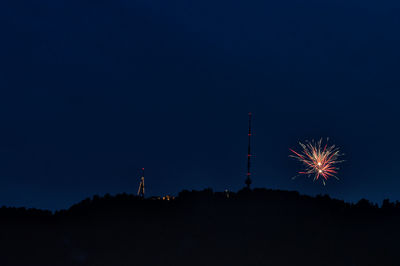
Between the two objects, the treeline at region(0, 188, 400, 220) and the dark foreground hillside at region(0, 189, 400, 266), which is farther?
the treeline at region(0, 188, 400, 220)

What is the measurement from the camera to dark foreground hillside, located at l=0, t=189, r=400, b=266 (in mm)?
21125

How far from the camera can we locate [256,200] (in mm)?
26531

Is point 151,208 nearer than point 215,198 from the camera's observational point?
Yes

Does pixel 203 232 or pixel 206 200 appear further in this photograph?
pixel 206 200

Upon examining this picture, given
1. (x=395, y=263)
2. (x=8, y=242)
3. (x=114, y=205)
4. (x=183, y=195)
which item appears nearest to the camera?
(x=8, y=242)

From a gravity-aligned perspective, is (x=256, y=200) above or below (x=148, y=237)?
above

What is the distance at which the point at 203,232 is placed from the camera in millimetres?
23062

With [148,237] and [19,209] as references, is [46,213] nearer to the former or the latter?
[19,209]

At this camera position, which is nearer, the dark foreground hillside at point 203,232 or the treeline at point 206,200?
the dark foreground hillside at point 203,232

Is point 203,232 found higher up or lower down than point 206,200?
lower down

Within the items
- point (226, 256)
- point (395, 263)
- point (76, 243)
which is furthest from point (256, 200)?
point (76, 243)

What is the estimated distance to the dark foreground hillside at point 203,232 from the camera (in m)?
21.1

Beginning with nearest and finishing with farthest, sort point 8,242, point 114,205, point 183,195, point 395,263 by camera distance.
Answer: point 8,242 < point 395,263 < point 114,205 < point 183,195

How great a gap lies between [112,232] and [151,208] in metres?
2.70
